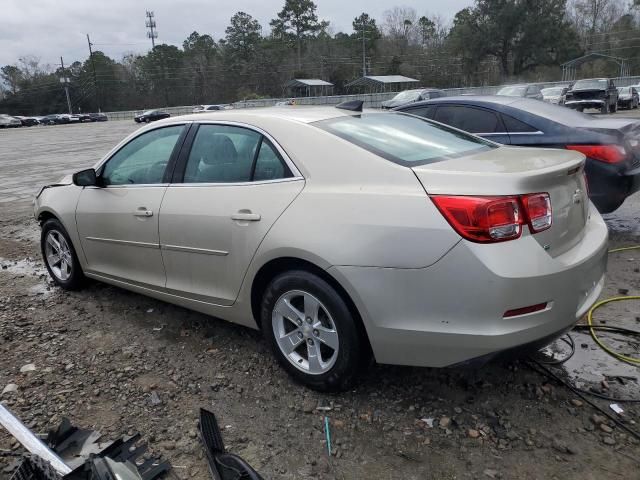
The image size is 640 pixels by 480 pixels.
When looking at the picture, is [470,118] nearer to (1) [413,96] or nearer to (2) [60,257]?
(2) [60,257]

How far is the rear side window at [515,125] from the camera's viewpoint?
18.7 ft

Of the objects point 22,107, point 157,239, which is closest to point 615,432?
point 157,239

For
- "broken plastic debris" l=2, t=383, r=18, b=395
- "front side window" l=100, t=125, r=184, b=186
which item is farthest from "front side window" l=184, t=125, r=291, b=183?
"broken plastic debris" l=2, t=383, r=18, b=395

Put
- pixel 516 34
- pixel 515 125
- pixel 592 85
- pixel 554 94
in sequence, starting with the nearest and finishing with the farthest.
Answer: pixel 515 125 < pixel 592 85 < pixel 554 94 < pixel 516 34

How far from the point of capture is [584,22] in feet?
262

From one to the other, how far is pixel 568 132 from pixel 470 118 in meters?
1.13

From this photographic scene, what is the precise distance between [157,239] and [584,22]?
92.4 m

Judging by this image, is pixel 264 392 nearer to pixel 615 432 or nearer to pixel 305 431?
pixel 305 431

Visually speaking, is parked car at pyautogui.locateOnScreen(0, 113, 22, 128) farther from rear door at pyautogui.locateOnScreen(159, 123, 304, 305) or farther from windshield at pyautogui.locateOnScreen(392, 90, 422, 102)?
rear door at pyautogui.locateOnScreen(159, 123, 304, 305)

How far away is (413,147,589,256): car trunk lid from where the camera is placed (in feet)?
8.21

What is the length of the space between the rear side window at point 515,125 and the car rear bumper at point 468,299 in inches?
130

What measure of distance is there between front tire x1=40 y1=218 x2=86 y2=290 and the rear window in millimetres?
2892

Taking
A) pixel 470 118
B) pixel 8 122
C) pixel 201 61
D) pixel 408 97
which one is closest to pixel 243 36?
pixel 201 61

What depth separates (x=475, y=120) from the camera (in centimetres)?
613
